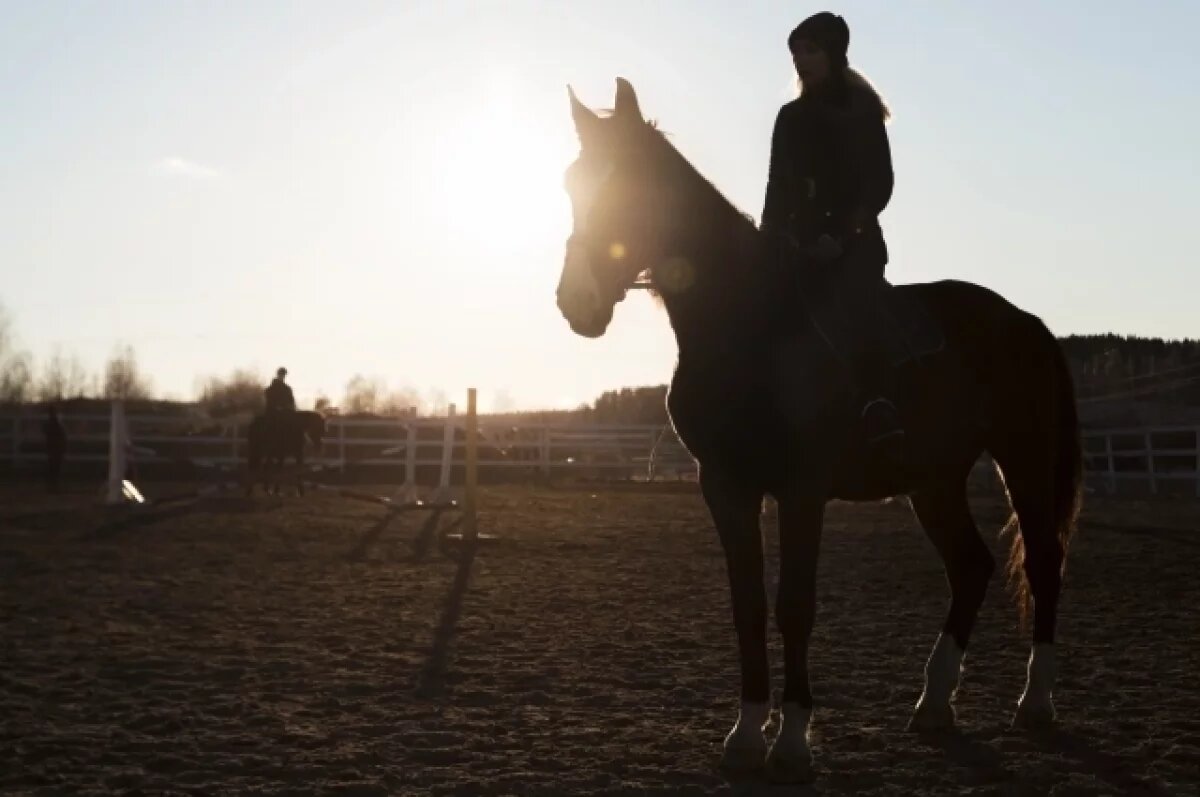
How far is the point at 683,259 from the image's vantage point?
511cm

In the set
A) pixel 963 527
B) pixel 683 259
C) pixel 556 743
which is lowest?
pixel 556 743

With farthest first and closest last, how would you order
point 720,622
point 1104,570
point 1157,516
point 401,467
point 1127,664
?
1. point 401,467
2. point 1157,516
3. point 1104,570
4. point 720,622
5. point 1127,664

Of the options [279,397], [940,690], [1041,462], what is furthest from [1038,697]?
[279,397]

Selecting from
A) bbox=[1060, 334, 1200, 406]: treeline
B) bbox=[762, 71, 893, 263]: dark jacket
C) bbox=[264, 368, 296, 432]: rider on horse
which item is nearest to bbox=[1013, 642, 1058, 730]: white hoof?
bbox=[762, 71, 893, 263]: dark jacket

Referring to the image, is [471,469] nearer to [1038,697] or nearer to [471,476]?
[471,476]

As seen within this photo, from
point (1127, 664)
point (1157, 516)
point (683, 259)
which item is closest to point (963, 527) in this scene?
point (1127, 664)

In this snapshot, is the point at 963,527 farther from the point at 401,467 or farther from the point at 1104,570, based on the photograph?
the point at 401,467

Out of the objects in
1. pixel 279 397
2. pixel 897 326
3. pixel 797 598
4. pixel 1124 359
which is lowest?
pixel 797 598

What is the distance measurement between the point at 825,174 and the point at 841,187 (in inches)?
3.2

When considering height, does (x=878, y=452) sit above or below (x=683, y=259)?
below

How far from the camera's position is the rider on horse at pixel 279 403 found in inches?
914

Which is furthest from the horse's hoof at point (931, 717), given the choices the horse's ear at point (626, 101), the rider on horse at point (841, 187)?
the horse's ear at point (626, 101)

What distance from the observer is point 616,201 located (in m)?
5.01

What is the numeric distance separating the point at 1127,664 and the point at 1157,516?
46.0ft
